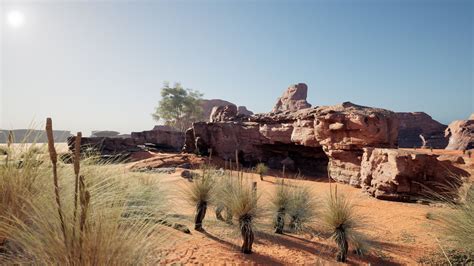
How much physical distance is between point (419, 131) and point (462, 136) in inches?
300

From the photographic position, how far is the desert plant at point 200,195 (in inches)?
209

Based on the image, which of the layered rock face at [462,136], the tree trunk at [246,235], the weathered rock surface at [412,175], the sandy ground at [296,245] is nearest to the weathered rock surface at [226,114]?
the weathered rock surface at [412,175]

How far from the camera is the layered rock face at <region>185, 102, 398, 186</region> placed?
480 inches

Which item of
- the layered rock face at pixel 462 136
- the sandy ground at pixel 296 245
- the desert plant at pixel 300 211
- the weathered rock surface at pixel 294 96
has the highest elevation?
the weathered rock surface at pixel 294 96

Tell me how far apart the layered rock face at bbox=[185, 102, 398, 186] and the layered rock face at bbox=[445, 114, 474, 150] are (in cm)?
2427

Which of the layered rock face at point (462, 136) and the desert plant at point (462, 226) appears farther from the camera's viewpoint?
the layered rock face at point (462, 136)

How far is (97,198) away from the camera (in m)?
2.46

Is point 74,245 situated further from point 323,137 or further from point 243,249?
point 323,137

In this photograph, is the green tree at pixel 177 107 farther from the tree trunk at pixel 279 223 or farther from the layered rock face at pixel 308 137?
the tree trunk at pixel 279 223

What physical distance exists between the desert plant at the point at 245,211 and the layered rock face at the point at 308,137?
3.98m

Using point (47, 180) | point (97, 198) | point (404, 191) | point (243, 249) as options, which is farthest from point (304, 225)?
point (404, 191)

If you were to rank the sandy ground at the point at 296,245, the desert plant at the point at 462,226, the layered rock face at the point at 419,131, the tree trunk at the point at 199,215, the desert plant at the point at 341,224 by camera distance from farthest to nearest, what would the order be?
the layered rock face at the point at 419,131 → the tree trunk at the point at 199,215 → the desert plant at the point at 341,224 → the sandy ground at the point at 296,245 → the desert plant at the point at 462,226

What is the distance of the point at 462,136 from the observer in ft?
99.3

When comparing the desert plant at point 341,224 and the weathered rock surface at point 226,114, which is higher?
the weathered rock surface at point 226,114
